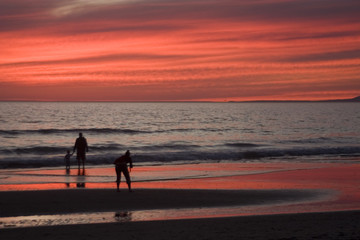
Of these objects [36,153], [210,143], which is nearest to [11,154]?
[36,153]

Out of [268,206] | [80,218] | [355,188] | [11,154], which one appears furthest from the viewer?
[11,154]

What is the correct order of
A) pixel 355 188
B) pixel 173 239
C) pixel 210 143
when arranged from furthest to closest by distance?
pixel 210 143 → pixel 355 188 → pixel 173 239

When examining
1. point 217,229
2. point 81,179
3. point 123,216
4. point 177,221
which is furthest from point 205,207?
point 81,179

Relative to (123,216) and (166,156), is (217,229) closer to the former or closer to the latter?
(123,216)

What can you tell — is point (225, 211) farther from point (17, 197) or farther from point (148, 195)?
point (17, 197)

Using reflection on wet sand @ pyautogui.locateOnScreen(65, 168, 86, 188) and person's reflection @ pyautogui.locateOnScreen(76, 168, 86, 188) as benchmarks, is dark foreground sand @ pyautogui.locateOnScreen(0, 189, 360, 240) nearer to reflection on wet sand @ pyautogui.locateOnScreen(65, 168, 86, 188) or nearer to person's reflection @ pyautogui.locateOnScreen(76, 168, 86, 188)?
person's reflection @ pyautogui.locateOnScreen(76, 168, 86, 188)

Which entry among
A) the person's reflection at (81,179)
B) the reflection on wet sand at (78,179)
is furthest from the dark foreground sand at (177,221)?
the reflection on wet sand at (78,179)

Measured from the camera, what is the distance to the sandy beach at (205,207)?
38.4 ft

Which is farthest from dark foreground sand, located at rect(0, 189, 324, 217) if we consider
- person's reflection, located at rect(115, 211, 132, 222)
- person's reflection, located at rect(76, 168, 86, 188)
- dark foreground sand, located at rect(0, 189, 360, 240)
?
person's reflection, located at rect(76, 168, 86, 188)

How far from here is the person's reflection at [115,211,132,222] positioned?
13395mm

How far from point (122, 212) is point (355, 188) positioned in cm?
951

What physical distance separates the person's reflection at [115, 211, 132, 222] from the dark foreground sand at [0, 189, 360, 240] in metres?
0.54

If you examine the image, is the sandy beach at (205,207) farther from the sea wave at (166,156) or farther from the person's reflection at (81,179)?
the sea wave at (166,156)

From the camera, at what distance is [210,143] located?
53.2 metres
